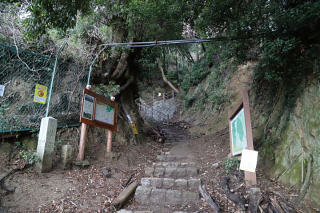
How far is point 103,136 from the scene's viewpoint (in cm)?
600

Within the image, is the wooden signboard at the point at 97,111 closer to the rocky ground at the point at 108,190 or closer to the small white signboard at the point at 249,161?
the rocky ground at the point at 108,190

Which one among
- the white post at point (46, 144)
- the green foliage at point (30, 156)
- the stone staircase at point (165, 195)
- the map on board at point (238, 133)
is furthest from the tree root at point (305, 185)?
the green foliage at point (30, 156)

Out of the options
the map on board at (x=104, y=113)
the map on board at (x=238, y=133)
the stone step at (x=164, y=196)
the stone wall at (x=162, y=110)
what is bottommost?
the stone step at (x=164, y=196)

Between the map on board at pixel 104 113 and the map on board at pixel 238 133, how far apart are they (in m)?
3.36

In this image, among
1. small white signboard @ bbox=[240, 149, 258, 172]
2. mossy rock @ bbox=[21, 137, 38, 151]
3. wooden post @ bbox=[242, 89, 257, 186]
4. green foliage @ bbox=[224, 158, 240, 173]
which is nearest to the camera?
small white signboard @ bbox=[240, 149, 258, 172]

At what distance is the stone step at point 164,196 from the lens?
380 cm

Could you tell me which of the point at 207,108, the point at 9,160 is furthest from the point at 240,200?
the point at 207,108

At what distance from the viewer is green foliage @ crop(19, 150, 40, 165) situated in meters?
3.76

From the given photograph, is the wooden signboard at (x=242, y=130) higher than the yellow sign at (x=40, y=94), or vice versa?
the yellow sign at (x=40, y=94)

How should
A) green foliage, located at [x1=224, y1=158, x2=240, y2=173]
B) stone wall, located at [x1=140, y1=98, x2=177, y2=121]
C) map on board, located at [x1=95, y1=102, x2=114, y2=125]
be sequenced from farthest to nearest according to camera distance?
stone wall, located at [x1=140, y1=98, x2=177, y2=121]
map on board, located at [x1=95, y1=102, x2=114, y2=125]
green foliage, located at [x1=224, y1=158, x2=240, y2=173]

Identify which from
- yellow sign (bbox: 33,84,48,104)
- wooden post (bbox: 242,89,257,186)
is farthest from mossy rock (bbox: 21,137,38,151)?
wooden post (bbox: 242,89,257,186)

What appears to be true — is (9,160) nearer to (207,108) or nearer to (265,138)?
(265,138)

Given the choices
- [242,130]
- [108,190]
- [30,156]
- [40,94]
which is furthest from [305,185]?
[40,94]

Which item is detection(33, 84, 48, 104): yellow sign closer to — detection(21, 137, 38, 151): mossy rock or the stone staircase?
detection(21, 137, 38, 151): mossy rock
